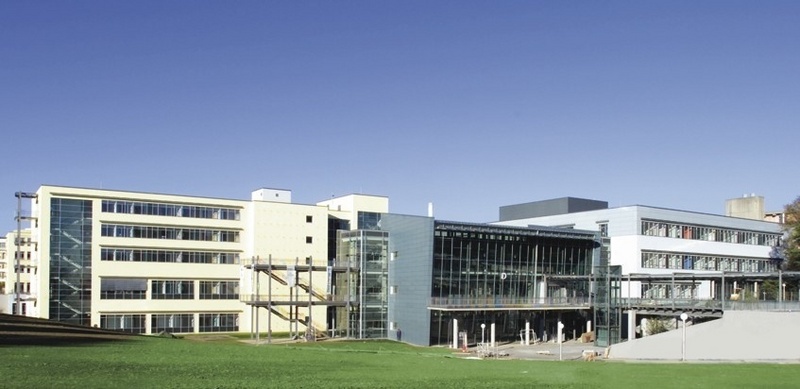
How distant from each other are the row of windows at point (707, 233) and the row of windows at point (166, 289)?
139 ft

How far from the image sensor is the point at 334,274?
246 ft

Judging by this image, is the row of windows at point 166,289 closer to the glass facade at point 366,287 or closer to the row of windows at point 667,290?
the glass facade at point 366,287

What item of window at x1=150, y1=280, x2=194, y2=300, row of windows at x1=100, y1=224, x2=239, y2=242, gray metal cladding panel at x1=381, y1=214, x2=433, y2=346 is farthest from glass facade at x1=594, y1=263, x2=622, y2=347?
window at x1=150, y1=280, x2=194, y2=300

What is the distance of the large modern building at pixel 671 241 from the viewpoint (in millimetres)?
82312

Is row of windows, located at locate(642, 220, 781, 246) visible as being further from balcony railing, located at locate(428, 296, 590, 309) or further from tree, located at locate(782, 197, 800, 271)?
balcony railing, located at locate(428, 296, 590, 309)

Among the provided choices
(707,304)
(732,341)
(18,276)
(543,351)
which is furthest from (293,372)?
(18,276)

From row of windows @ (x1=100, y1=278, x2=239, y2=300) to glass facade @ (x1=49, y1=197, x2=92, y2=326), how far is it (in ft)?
6.13

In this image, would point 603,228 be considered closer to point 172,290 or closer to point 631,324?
point 631,324

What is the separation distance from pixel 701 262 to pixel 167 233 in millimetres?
56052

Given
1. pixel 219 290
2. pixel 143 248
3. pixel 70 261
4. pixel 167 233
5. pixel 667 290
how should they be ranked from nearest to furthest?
pixel 70 261 < pixel 143 248 < pixel 167 233 < pixel 219 290 < pixel 667 290

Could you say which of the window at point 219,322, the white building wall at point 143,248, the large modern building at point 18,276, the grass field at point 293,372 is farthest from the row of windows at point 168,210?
the grass field at point 293,372

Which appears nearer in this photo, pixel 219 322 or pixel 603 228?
pixel 219 322

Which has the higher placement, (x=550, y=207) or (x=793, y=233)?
(x=550, y=207)

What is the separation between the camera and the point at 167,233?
73.4 m
